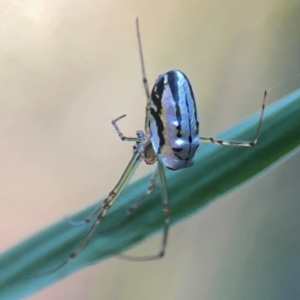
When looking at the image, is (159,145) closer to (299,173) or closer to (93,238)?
(93,238)

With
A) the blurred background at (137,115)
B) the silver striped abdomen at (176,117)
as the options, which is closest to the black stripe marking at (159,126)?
the silver striped abdomen at (176,117)

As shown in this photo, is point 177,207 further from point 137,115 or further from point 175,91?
point 137,115

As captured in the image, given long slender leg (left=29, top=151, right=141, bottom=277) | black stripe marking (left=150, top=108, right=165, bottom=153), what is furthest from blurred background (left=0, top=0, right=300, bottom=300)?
black stripe marking (left=150, top=108, right=165, bottom=153)

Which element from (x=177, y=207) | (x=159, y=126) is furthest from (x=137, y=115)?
(x=177, y=207)

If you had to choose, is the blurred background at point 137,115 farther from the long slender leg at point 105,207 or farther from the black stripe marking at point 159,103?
the black stripe marking at point 159,103

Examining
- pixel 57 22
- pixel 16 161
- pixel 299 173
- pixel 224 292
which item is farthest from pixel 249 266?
pixel 57 22

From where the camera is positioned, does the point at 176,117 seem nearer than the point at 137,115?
Yes

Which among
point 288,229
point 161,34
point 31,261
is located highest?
point 161,34
